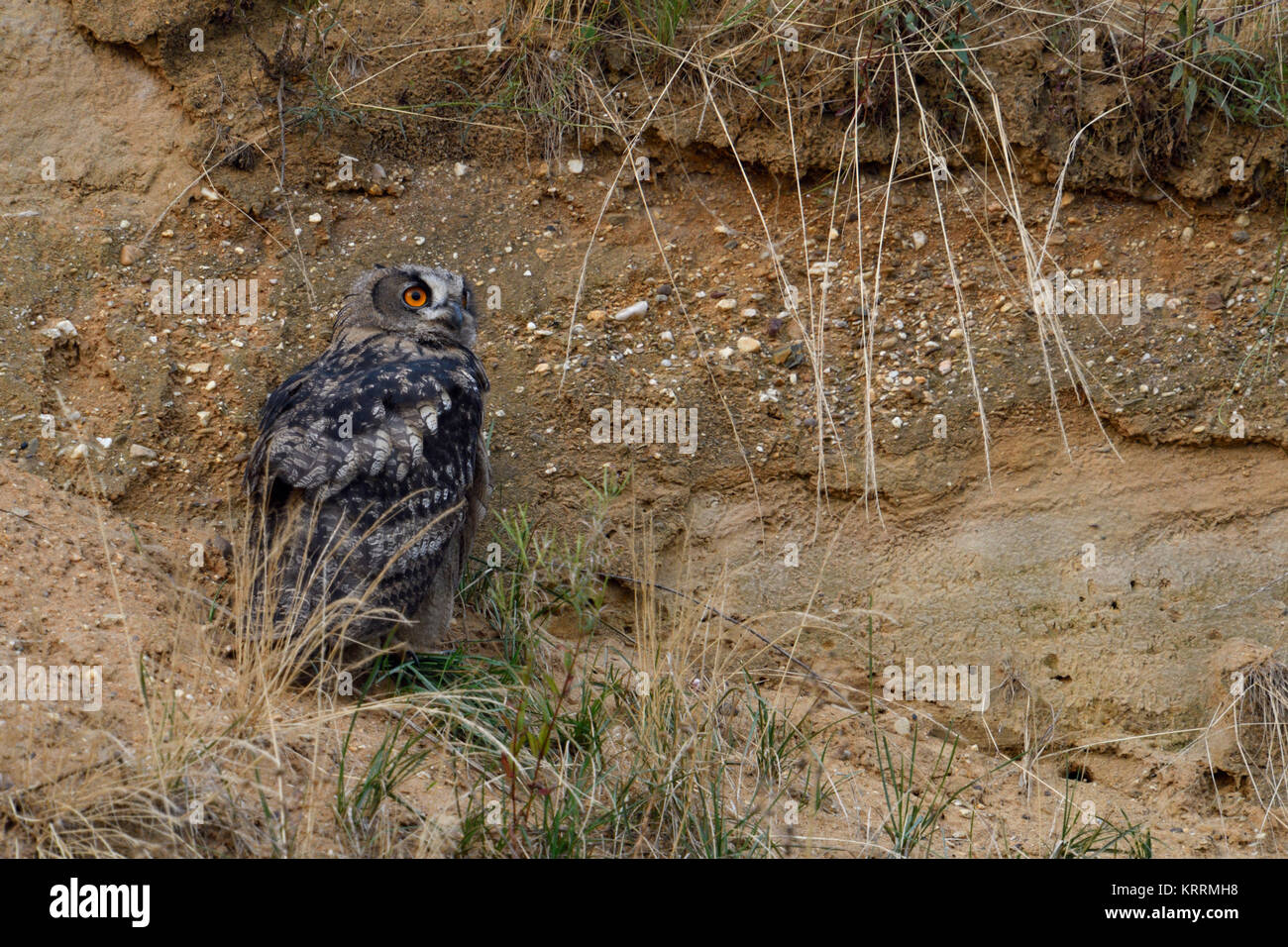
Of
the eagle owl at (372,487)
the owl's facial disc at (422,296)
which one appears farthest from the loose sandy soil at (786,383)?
the eagle owl at (372,487)

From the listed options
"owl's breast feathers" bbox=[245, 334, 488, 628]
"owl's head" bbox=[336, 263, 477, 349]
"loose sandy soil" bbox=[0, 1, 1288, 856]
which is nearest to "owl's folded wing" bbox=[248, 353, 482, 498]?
"owl's breast feathers" bbox=[245, 334, 488, 628]

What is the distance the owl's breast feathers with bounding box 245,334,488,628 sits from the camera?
4.32 metres

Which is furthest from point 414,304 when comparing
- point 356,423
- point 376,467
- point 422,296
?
point 376,467

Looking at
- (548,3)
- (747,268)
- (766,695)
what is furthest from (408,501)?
(548,3)

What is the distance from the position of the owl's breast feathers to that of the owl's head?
297 millimetres

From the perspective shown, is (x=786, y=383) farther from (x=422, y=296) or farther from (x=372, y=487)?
(x=372, y=487)

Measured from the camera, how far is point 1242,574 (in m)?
5.38

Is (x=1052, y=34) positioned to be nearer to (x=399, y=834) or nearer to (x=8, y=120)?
(x=399, y=834)

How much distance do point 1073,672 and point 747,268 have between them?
8.28 ft

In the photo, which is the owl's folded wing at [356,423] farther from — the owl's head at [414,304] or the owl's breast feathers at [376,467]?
the owl's head at [414,304]

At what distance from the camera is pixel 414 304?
16.4 feet

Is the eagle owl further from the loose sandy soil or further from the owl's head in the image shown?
the loose sandy soil

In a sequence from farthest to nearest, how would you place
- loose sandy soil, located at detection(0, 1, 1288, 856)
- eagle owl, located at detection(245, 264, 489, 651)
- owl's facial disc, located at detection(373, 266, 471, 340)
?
loose sandy soil, located at detection(0, 1, 1288, 856) < owl's facial disc, located at detection(373, 266, 471, 340) < eagle owl, located at detection(245, 264, 489, 651)

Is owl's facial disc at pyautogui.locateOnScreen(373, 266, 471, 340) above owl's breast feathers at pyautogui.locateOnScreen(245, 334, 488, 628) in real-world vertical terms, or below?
above
